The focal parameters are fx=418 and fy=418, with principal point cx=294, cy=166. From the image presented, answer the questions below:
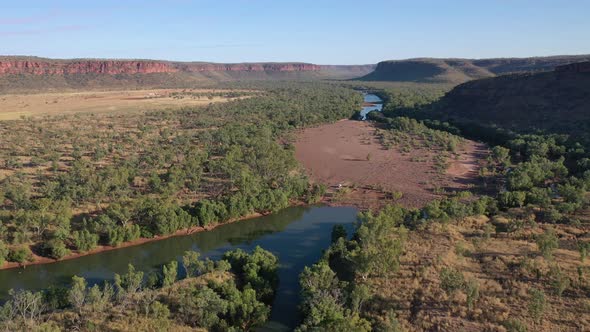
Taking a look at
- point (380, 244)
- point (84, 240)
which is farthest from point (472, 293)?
point (84, 240)

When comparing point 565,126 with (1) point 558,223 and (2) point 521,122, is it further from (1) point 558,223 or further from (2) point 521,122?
(1) point 558,223

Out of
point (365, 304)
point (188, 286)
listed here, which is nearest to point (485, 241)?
point (365, 304)

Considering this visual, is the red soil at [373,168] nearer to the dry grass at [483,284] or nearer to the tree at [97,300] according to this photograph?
the dry grass at [483,284]

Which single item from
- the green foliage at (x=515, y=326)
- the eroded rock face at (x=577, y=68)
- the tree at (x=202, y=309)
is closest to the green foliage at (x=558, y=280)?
the green foliage at (x=515, y=326)

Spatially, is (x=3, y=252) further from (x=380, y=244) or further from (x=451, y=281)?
(x=451, y=281)

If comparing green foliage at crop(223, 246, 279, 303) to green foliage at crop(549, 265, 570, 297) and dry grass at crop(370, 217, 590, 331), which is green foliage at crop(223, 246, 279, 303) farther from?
green foliage at crop(549, 265, 570, 297)

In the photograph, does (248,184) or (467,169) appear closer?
(248,184)

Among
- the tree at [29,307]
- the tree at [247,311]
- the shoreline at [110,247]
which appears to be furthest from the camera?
the shoreline at [110,247]

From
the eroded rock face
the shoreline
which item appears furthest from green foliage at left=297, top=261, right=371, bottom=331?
the eroded rock face
